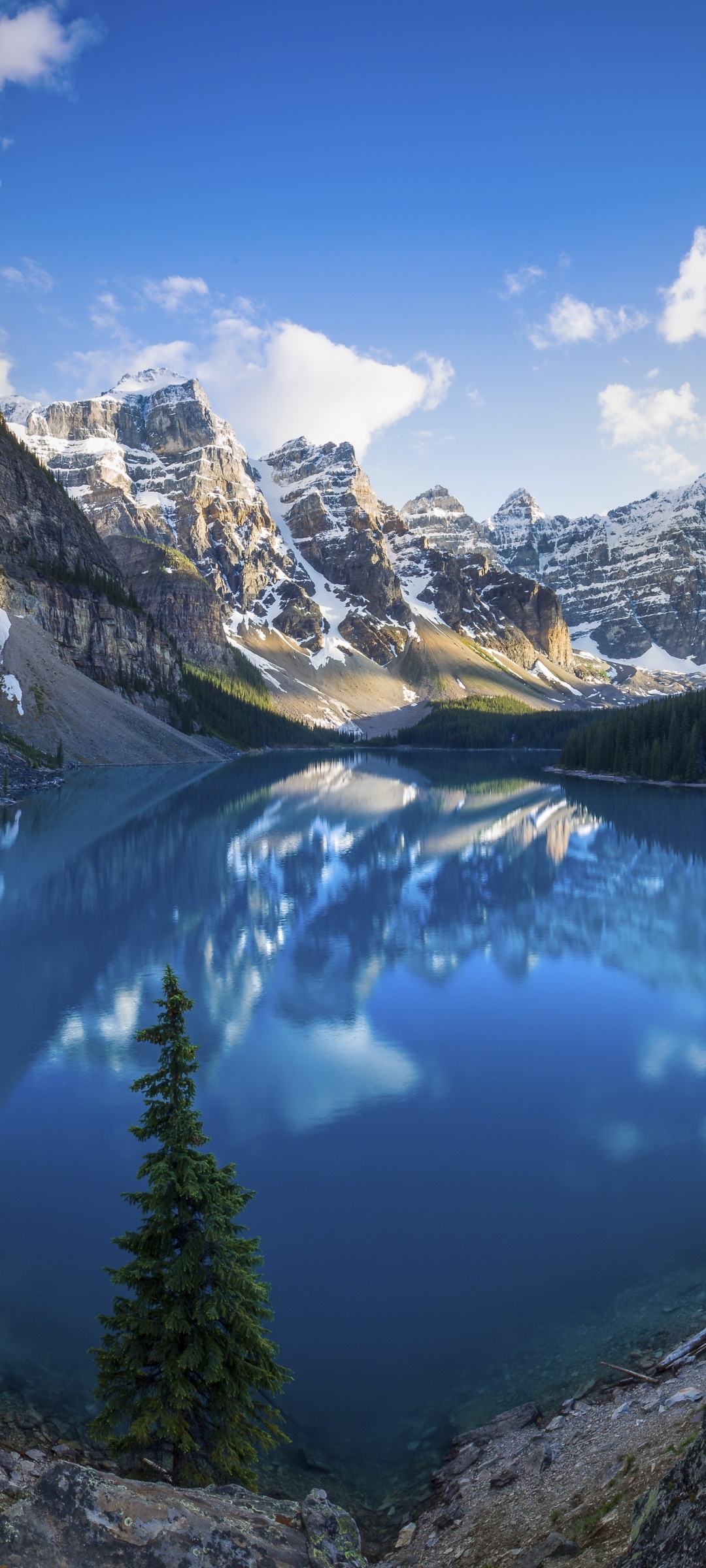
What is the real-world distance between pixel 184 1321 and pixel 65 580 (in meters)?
130

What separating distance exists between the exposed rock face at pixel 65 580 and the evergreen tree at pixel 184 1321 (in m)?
110

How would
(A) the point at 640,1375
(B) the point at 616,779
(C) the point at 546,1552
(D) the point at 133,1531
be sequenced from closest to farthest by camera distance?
(D) the point at 133,1531
(C) the point at 546,1552
(A) the point at 640,1375
(B) the point at 616,779

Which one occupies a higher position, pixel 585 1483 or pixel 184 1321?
pixel 184 1321

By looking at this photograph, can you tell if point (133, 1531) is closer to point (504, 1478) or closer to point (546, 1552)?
point (546, 1552)

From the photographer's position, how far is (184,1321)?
666 cm

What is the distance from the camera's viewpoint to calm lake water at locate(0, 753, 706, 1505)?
8992 millimetres

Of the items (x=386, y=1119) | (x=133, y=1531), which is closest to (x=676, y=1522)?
(x=133, y=1531)

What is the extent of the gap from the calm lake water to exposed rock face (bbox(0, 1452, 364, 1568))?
3346mm

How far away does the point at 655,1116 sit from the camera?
15172 mm

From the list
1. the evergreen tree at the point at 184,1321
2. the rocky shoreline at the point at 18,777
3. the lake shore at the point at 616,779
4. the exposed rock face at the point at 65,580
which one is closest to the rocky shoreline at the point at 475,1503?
the evergreen tree at the point at 184,1321

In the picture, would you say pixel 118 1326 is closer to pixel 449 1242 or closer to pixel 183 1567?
pixel 183 1567

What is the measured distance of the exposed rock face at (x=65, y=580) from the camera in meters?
118

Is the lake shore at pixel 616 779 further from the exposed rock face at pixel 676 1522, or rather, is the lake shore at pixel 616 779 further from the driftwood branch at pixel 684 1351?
the exposed rock face at pixel 676 1522

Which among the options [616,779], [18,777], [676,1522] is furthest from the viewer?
[616,779]
